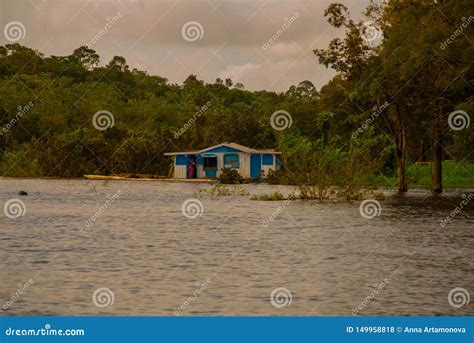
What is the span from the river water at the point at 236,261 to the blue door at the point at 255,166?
35378 mm

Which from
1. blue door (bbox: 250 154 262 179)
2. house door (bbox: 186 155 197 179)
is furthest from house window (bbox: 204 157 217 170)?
blue door (bbox: 250 154 262 179)

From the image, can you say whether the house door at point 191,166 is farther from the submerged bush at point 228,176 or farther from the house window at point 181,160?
the submerged bush at point 228,176

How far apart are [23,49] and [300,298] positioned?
123 metres

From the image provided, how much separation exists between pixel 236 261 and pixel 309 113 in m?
63.1

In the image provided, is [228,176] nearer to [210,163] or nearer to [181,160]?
[210,163]

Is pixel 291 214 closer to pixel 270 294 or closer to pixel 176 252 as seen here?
pixel 176 252

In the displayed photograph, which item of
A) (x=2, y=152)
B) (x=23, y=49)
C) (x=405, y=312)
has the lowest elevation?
(x=405, y=312)

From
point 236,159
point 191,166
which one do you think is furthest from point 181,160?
point 236,159

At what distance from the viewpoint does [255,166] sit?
74.9 metres

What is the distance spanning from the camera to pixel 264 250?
23609 mm

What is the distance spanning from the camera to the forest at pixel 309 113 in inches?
1673

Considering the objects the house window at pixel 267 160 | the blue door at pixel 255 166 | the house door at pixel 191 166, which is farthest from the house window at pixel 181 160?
the house window at pixel 267 160

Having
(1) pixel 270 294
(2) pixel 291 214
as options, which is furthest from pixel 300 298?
(2) pixel 291 214

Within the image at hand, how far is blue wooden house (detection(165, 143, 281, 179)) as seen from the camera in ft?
244
